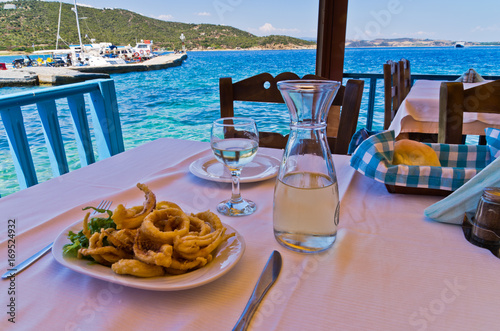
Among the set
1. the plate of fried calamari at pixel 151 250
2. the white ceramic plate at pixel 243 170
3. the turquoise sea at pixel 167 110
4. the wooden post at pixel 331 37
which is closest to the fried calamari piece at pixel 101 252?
the plate of fried calamari at pixel 151 250

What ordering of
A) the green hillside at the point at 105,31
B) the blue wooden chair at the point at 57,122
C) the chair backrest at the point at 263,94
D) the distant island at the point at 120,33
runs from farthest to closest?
the green hillside at the point at 105,31, the distant island at the point at 120,33, the blue wooden chair at the point at 57,122, the chair backrest at the point at 263,94

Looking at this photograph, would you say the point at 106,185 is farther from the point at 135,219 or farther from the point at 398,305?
the point at 398,305

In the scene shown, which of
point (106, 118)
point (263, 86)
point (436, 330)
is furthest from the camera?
point (106, 118)

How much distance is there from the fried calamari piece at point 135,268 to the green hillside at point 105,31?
3.02 metres

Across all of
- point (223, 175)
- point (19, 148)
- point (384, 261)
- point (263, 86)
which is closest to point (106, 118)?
point (19, 148)

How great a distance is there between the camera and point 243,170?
0.79 m

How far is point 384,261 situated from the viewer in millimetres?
443

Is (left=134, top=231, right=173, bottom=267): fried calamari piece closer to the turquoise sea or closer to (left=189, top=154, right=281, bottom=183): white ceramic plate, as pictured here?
(left=189, top=154, right=281, bottom=183): white ceramic plate

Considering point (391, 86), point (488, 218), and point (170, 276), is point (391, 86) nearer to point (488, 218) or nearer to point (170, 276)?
point (488, 218)

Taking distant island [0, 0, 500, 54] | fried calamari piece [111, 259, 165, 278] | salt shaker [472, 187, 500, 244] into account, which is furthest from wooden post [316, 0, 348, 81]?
fried calamari piece [111, 259, 165, 278]

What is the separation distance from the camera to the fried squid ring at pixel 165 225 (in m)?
0.38

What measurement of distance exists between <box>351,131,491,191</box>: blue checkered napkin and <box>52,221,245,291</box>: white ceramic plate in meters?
0.36

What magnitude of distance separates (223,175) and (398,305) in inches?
18.8

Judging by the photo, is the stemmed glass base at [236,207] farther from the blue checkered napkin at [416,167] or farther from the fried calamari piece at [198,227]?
the blue checkered napkin at [416,167]
